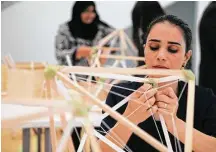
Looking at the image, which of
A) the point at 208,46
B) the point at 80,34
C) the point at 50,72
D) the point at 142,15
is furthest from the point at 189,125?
the point at 80,34

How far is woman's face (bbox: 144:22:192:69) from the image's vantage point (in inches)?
32.7

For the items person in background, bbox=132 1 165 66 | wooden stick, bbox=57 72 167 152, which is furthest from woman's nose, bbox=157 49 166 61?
person in background, bbox=132 1 165 66

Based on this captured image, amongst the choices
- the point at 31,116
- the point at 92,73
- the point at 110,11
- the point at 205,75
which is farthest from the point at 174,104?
the point at 110,11

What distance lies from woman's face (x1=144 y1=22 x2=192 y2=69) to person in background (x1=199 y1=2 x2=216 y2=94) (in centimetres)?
63

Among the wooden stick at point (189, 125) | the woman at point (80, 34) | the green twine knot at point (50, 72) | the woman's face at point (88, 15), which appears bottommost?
the wooden stick at point (189, 125)

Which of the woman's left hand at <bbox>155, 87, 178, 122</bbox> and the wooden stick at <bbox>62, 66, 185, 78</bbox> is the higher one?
the wooden stick at <bbox>62, 66, 185, 78</bbox>

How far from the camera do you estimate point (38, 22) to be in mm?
3684

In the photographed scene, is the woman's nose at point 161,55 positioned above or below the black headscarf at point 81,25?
below

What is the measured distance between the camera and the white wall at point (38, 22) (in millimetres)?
3568

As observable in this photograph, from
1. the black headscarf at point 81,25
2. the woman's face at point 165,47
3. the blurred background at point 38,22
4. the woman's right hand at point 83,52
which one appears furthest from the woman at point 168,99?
the blurred background at point 38,22

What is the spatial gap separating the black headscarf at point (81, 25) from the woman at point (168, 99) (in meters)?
1.18

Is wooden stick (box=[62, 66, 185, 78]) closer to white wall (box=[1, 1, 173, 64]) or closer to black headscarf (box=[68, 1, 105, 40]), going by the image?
black headscarf (box=[68, 1, 105, 40])

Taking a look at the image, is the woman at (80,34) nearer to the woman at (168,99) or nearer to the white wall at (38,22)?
the woman at (168,99)

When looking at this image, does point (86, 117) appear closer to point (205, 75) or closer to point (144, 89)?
point (144, 89)
